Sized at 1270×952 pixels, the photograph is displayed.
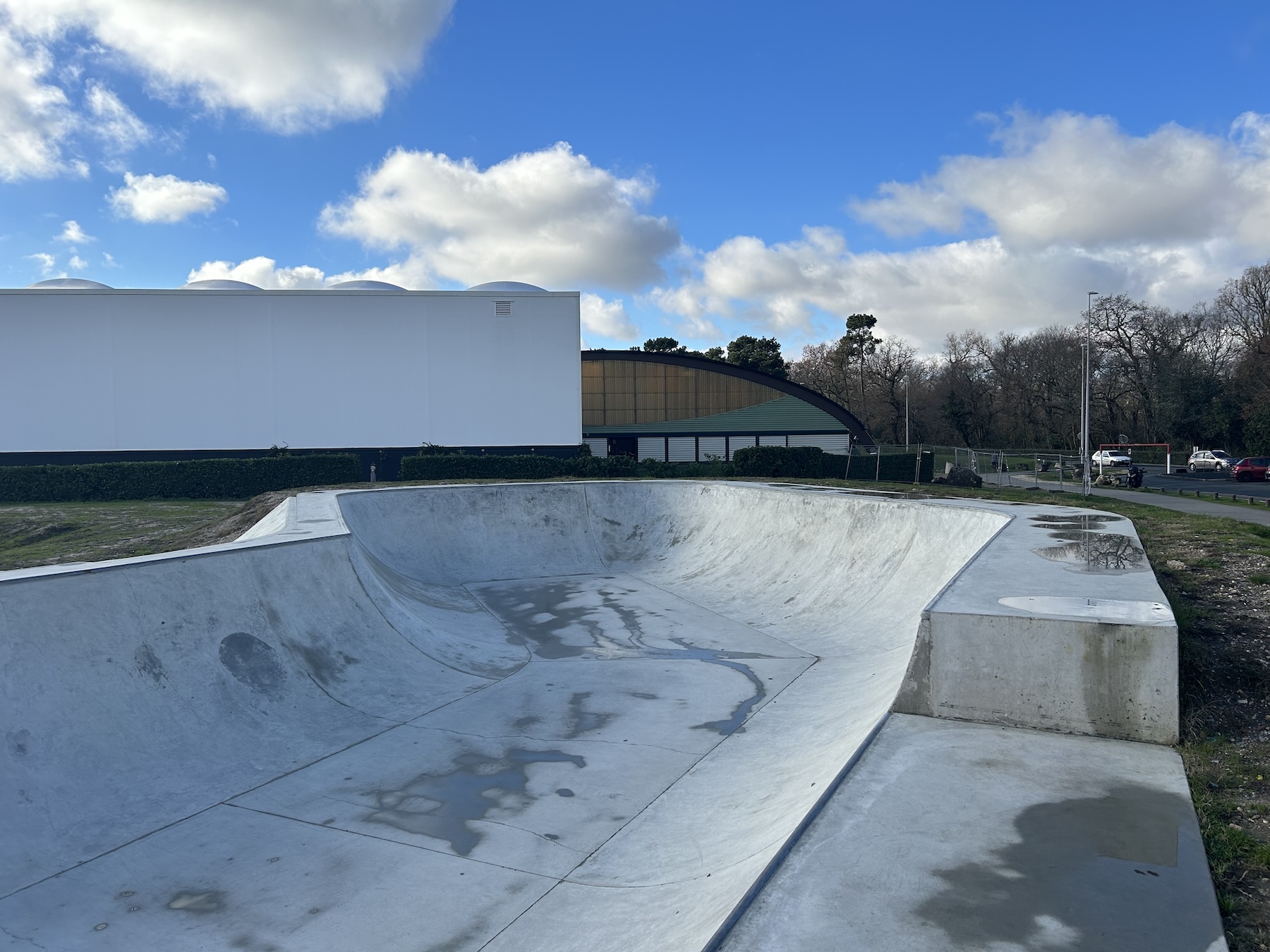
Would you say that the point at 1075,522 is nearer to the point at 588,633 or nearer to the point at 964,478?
the point at 588,633

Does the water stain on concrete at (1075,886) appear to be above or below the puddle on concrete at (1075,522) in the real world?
below

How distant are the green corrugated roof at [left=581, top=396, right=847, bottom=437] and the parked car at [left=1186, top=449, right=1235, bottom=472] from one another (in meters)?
20.9

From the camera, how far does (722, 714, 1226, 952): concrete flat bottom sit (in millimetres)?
2822

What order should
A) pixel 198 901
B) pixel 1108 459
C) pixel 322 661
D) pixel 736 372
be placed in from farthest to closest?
pixel 1108 459, pixel 736 372, pixel 322 661, pixel 198 901

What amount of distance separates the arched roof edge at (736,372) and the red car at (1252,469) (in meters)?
16.4

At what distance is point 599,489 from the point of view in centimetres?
1838

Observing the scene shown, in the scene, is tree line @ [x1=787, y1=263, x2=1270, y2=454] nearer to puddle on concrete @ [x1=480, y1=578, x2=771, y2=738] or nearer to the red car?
the red car

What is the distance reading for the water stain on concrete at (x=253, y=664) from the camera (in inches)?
267

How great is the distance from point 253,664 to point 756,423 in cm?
3172

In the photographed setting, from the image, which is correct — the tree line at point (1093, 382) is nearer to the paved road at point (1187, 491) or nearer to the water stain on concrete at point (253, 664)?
the paved road at point (1187, 491)

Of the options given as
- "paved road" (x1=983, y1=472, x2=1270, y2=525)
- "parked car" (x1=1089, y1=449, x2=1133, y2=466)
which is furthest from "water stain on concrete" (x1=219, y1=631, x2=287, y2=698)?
"parked car" (x1=1089, y1=449, x2=1133, y2=466)

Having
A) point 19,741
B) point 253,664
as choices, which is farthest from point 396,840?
point 253,664

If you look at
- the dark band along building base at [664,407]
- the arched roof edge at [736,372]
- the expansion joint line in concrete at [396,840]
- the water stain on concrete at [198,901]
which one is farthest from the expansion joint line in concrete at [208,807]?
the arched roof edge at [736,372]

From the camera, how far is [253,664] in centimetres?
698
